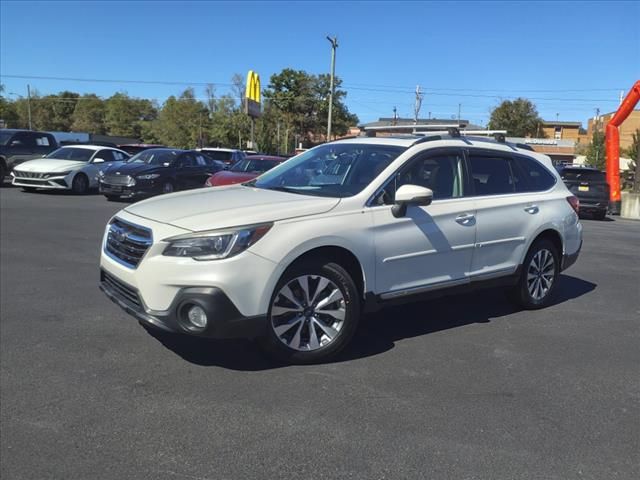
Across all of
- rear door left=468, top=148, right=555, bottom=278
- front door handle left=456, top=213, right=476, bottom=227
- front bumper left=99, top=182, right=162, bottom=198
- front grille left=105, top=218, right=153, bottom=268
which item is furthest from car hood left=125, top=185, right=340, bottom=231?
front bumper left=99, top=182, right=162, bottom=198

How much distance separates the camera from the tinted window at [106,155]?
61.3 ft

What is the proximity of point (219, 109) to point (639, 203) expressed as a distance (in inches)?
2694

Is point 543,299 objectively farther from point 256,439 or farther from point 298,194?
point 256,439

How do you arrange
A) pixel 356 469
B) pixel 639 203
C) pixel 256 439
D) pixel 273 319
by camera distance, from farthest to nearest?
pixel 639 203
pixel 273 319
pixel 256 439
pixel 356 469

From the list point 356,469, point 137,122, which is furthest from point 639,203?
point 137,122

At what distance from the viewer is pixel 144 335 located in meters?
4.75

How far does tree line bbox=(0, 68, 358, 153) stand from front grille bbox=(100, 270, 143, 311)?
53315mm

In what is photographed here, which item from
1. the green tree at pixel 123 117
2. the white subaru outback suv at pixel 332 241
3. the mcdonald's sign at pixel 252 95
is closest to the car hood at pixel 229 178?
the white subaru outback suv at pixel 332 241

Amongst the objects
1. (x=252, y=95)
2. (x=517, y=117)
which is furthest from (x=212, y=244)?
(x=517, y=117)

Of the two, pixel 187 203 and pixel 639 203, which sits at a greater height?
pixel 187 203

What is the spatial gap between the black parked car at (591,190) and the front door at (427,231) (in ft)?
45.4

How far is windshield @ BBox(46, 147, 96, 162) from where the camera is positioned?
1803cm

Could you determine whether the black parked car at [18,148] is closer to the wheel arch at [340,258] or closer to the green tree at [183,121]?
the wheel arch at [340,258]

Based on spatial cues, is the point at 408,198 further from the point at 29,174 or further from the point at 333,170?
the point at 29,174
